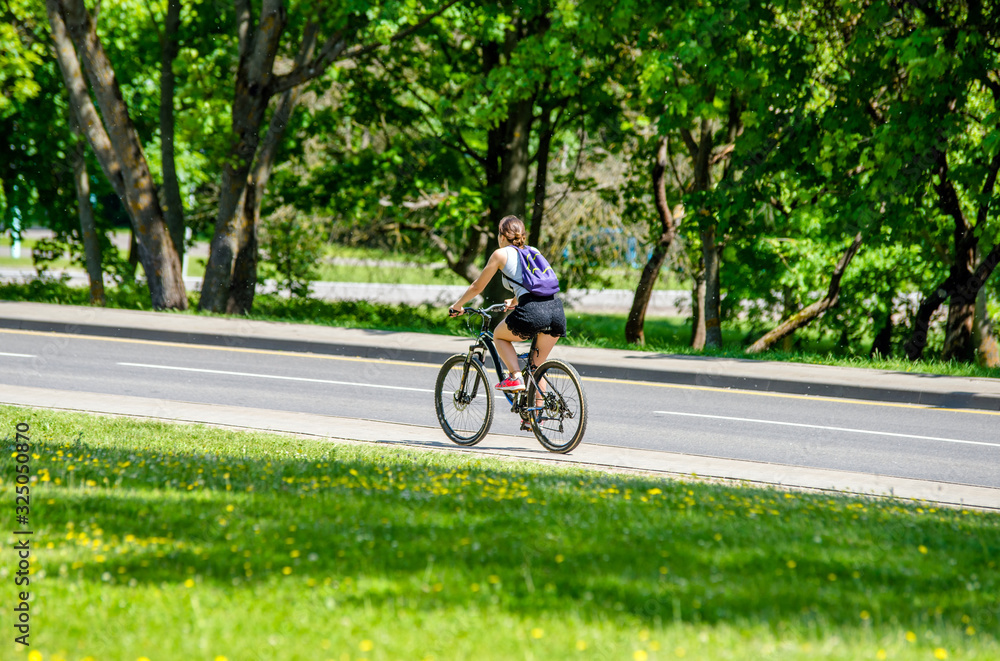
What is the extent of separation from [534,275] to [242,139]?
39.8 ft

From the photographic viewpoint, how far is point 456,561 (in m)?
4.02

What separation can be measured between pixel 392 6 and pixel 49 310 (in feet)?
26.7

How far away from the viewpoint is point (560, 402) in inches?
290

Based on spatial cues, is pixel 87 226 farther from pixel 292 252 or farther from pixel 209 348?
pixel 209 348

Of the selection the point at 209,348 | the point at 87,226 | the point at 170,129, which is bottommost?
the point at 209,348

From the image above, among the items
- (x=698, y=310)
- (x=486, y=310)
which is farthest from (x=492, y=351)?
(x=698, y=310)

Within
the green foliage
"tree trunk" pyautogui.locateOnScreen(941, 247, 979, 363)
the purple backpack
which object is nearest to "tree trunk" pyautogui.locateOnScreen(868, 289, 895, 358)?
"tree trunk" pyautogui.locateOnScreen(941, 247, 979, 363)

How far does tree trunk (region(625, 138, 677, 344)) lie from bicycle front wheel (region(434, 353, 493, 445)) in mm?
12865

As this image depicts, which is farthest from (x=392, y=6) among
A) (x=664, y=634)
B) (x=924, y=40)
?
(x=664, y=634)

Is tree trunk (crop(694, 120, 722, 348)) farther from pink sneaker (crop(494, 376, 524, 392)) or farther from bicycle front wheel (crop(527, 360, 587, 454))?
pink sneaker (crop(494, 376, 524, 392))

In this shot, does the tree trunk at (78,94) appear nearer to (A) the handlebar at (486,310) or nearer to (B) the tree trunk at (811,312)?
(A) the handlebar at (486,310)

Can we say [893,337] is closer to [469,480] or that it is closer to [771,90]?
[771,90]

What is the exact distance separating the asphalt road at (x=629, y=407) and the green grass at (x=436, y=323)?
8.12ft

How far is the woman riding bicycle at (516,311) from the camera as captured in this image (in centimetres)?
707
